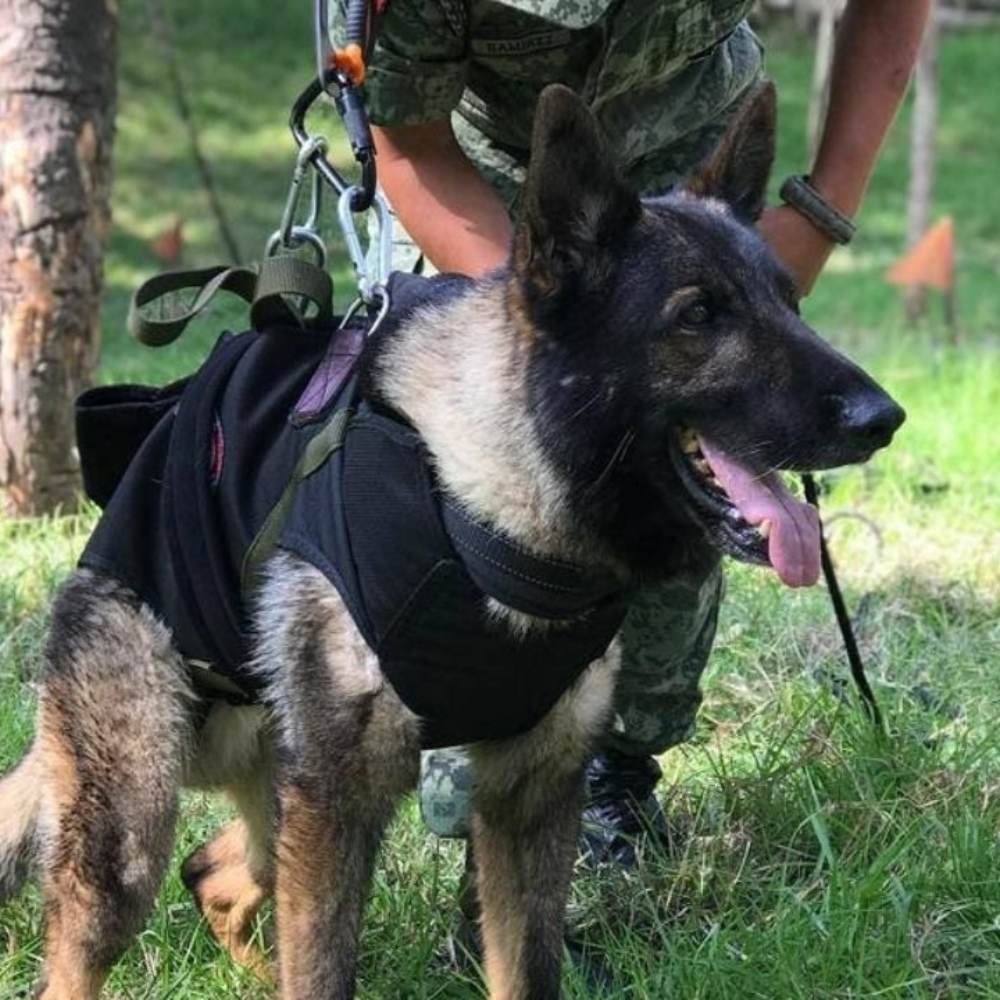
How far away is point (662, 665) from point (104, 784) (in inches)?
45.1

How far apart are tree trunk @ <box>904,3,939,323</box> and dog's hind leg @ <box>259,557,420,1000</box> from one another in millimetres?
9087

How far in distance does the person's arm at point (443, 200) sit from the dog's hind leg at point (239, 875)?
97cm

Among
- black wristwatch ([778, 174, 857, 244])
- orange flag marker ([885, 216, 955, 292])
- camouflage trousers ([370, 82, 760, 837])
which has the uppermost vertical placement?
black wristwatch ([778, 174, 857, 244])

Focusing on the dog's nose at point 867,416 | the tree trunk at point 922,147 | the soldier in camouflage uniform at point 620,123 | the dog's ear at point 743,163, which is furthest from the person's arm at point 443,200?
the tree trunk at point 922,147

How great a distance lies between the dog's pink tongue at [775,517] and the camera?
7.62 feet

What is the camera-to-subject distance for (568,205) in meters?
2.36

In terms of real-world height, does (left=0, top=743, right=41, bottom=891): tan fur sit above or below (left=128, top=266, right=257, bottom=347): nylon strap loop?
below

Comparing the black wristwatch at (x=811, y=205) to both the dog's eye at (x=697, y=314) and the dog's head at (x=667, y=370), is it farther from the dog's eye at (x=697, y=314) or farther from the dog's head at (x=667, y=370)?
the dog's eye at (x=697, y=314)

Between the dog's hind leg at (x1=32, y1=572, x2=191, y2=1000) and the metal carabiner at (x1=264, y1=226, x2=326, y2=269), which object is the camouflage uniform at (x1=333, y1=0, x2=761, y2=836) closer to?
the metal carabiner at (x1=264, y1=226, x2=326, y2=269)

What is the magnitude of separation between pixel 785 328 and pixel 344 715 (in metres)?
0.84

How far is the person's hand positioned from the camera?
3.05 m

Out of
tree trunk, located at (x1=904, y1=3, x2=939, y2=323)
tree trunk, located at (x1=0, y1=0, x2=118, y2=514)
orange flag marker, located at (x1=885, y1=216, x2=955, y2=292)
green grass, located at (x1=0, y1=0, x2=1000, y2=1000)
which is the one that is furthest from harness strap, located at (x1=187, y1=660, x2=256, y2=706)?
tree trunk, located at (x1=904, y1=3, x2=939, y2=323)

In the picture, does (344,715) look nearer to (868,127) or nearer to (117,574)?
(117,574)

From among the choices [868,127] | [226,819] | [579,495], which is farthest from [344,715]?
[868,127]
